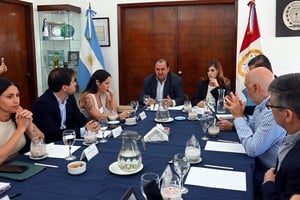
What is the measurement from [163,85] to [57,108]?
1841 millimetres

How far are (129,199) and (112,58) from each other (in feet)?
14.0

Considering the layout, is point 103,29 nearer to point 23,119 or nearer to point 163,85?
point 163,85

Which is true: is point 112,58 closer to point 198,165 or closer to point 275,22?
point 275,22

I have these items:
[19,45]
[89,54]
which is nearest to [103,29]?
→ [89,54]

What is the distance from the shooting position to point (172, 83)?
13.5 feet

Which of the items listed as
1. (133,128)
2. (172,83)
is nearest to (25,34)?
(172,83)

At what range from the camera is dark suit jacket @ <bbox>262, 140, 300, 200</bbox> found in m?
1.18

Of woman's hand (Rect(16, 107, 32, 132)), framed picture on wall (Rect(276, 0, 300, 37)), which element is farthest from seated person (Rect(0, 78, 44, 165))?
framed picture on wall (Rect(276, 0, 300, 37))

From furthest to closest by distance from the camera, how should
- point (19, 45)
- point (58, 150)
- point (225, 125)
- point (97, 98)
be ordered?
point (19, 45) < point (97, 98) < point (225, 125) < point (58, 150)

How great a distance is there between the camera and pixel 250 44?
4.51 metres

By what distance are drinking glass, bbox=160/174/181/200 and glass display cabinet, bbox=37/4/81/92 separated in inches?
160

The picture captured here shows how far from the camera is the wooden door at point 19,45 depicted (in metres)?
4.54

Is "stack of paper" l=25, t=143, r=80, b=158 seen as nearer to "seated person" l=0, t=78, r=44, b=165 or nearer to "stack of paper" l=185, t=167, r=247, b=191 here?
"seated person" l=0, t=78, r=44, b=165

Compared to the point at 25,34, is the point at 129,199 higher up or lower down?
lower down
